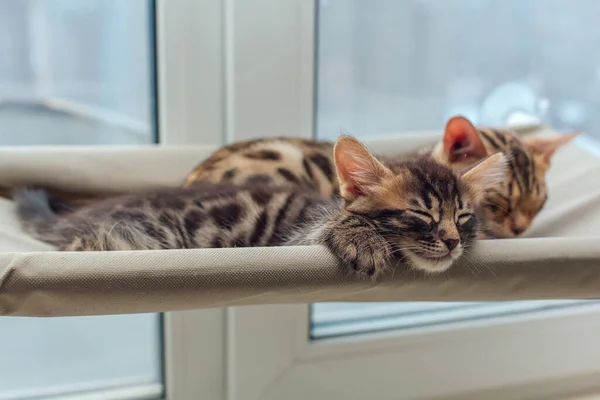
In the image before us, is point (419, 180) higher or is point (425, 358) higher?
point (419, 180)

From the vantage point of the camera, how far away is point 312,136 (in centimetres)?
150

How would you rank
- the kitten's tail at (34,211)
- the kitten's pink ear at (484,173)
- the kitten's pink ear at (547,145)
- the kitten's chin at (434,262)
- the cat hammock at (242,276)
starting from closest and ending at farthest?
the cat hammock at (242,276), the kitten's chin at (434,262), the kitten's pink ear at (484,173), the kitten's tail at (34,211), the kitten's pink ear at (547,145)

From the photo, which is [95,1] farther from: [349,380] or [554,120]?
[554,120]

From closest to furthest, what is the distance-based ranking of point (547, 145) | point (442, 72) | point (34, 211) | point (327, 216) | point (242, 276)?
point (242, 276)
point (327, 216)
point (34, 211)
point (547, 145)
point (442, 72)

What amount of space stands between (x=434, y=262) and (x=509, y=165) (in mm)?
432

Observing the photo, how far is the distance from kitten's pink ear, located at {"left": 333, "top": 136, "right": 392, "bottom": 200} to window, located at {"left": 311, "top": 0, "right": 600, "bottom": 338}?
0.69m

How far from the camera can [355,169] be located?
2.87ft

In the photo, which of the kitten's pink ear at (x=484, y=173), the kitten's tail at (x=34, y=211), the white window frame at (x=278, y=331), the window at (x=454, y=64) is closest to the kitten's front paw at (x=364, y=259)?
the kitten's pink ear at (x=484, y=173)

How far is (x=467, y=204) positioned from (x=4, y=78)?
3.36ft

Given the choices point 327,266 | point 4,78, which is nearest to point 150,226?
Result: point 327,266

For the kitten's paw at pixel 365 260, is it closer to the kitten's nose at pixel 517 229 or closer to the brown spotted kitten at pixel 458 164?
the brown spotted kitten at pixel 458 164

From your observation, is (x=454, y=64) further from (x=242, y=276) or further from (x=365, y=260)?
(x=242, y=276)

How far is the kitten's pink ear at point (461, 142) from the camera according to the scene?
107 centimetres

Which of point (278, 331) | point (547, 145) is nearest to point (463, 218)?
point (547, 145)
